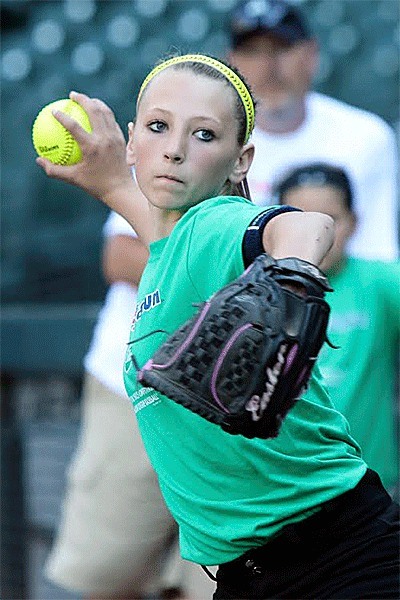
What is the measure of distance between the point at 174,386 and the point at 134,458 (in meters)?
2.07

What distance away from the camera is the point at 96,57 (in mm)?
7312

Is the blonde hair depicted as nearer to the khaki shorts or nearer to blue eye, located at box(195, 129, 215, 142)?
blue eye, located at box(195, 129, 215, 142)

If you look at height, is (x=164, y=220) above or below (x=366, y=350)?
above

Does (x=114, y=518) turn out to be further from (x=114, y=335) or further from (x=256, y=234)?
(x=256, y=234)

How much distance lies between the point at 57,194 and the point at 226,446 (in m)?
4.67

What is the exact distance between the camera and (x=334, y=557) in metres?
1.81

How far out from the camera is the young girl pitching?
1.80m

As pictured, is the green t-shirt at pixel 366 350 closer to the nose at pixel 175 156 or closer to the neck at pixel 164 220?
the neck at pixel 164 220

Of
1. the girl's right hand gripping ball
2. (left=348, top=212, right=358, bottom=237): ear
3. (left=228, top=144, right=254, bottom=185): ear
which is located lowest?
(left=348, top=212, right=358, bottom=237): ear

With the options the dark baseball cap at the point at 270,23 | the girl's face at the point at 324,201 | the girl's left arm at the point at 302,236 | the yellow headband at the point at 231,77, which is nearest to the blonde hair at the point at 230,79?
the yellow headband at the point at 231,77

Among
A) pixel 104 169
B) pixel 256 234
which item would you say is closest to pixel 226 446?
pixel 256 234

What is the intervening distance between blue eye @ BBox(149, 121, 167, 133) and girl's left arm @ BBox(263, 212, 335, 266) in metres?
0.43

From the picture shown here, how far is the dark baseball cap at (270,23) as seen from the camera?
3775mm

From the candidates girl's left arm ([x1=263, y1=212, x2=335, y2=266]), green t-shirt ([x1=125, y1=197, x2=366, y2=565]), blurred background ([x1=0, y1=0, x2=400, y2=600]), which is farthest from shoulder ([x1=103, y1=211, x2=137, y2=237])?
girl's left arm ([x1=263, y1=212, x2=335, y2=266])
